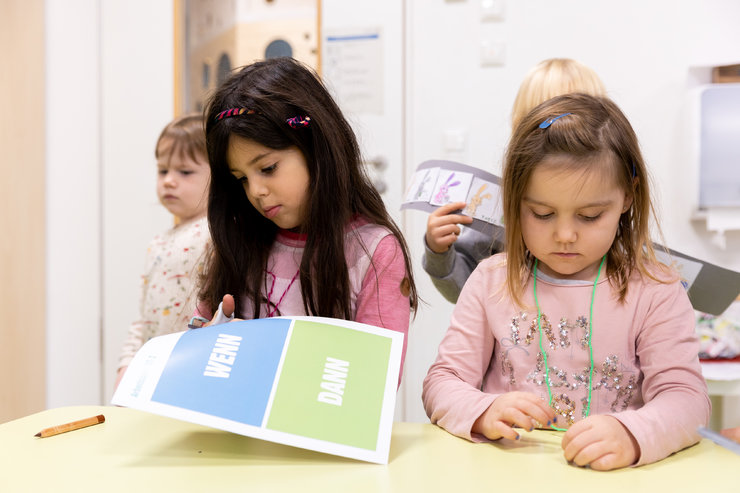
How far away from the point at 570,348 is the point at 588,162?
0.81 feet

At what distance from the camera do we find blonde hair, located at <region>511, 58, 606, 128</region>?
138 cm

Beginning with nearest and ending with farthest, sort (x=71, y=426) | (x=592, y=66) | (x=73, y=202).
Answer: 1. (x=71, y=426)
2. (x=592, y=66)
3. (x=73, y=202)

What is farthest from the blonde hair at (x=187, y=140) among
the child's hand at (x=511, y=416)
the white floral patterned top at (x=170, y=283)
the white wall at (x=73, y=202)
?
the child's hand at (x=511, y=416)

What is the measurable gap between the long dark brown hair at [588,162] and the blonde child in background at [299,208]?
0.18m

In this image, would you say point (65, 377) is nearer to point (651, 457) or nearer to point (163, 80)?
point (163, 80)

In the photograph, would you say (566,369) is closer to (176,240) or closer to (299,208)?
(299,208)

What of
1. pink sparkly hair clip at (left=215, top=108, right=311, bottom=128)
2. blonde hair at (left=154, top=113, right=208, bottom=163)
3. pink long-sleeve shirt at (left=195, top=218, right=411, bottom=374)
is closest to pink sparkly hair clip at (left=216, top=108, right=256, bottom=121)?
pink sparkly hair clip at (left=215, top=108, right=311, bottom=128)

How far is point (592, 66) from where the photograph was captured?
7.24 ft

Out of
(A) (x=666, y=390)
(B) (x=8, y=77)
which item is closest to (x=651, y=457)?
(A) (x=666, y=390)

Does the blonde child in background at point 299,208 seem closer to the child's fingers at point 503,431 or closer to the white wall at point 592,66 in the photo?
the child's fingers at point 503,431

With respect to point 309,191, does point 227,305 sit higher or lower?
lower

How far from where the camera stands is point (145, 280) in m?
1.70

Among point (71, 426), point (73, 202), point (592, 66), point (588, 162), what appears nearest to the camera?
point (71, 426)

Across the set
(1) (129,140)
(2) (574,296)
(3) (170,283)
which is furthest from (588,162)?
(1) (129,140)
